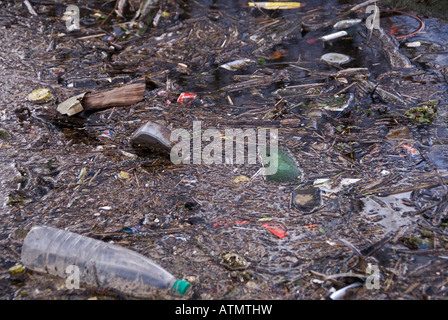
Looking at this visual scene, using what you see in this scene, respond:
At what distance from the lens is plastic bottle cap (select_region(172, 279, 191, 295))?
2.64m

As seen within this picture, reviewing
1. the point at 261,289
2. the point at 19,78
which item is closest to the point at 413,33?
the point at 261,289

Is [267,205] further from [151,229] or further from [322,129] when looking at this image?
[322,129]

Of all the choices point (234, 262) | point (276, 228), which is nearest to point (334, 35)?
point (276, 228)

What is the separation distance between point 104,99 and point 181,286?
288 centimetres

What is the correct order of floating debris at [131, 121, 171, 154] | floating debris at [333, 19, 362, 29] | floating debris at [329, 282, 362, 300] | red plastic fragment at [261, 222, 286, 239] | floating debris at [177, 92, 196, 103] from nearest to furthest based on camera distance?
floating debris at [329, 282, 362, 300], red plastic fragment at [261, 222, 286, 239], floating debris at [131, 121, 171, 154], floating debris at [177, 92, 196, 103], floating debris at [333, 19, 362, 29]

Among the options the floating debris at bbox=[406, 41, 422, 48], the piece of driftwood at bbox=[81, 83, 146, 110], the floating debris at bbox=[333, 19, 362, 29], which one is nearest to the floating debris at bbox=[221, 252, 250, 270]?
the piece of driftwood at bbox=[81, 83, 146, 110]

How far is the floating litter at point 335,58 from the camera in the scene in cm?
555

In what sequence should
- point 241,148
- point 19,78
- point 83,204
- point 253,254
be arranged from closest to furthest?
1. point 253,254
2. point 83,204
3. point 241,148
4. point 19,78

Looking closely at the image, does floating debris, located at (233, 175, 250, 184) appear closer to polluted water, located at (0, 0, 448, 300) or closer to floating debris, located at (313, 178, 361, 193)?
polluted water, located at (0, 0, 448, 300)

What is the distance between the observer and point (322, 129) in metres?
4.32

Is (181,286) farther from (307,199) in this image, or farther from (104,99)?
(104,99)

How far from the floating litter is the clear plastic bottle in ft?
12.9

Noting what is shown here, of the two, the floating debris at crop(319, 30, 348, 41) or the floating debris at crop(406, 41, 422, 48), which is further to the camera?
the floating debris at crop(319, 30, 348, 41)

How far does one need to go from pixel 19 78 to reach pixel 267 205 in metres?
3.96
